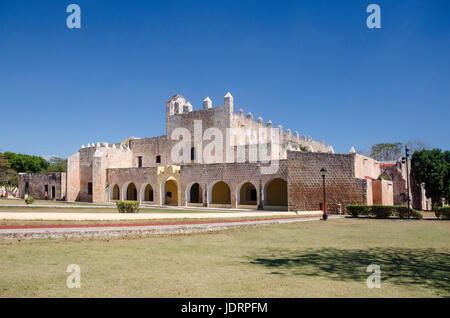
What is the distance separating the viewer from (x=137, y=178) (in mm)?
30594

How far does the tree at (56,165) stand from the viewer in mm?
60175

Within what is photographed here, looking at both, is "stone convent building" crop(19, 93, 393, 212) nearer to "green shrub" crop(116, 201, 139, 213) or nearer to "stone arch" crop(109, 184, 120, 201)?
"stone arch" crop(109, 184, 120, 201)

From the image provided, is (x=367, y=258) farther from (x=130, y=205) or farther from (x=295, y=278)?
(x=130, y=205)

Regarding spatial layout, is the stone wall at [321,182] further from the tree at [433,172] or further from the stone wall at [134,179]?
the tree at [433,172]

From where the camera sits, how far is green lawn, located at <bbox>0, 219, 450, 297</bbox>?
4656mm

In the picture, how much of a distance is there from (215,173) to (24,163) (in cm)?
4842

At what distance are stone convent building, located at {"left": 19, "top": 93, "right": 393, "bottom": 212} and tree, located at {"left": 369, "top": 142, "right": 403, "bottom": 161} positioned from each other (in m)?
17.4

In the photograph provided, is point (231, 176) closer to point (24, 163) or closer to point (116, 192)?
point (116, 192)

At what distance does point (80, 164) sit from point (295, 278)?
3332 cm

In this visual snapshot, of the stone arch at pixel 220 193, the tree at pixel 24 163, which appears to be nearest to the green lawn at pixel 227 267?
the stone arch at pixel 220 193

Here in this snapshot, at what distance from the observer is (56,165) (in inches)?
2502

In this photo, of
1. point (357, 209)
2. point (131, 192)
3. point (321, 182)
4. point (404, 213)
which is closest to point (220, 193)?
point (131, 192)

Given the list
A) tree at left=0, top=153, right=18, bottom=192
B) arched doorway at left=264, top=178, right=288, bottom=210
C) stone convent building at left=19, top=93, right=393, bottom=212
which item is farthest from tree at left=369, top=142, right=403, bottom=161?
tree at left=0, top=153, right=18, bottom=192
